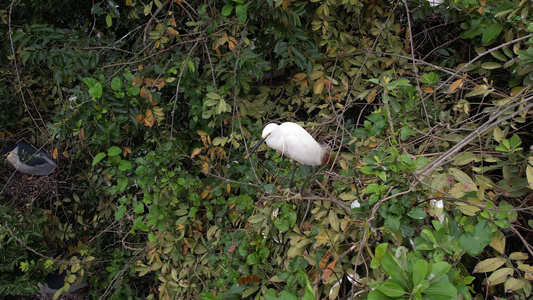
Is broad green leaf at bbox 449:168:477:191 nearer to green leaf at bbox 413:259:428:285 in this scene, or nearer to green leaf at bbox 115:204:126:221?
green leaf at bbox 413:259:428:285

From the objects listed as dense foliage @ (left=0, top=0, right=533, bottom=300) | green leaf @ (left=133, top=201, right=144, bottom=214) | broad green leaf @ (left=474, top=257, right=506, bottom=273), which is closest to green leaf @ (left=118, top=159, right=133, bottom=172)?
dense foliage @ (left=0, top=0, right=533, bottom=300)

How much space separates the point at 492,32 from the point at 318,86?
821 mm

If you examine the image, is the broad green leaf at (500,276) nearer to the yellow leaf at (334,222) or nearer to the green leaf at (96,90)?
the yellow leaf at (334,222)

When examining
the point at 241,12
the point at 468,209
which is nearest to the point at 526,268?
the point at 468,209

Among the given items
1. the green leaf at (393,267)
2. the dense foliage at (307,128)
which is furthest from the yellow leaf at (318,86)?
the green leaf at (393,267)

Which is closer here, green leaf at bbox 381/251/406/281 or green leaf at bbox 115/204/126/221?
green leaf at bbox 381/251/406/281

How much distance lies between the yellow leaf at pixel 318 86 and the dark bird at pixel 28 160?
6.60 feet

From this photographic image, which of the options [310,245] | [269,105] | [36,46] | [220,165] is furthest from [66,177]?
[310,245]

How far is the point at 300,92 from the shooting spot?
2.19 meters

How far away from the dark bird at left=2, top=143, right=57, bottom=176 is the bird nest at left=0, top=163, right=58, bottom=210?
57 mm

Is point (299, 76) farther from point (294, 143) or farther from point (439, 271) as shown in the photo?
point (439, 271)

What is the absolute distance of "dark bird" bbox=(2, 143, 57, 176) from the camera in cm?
276

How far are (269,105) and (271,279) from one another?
1.05m

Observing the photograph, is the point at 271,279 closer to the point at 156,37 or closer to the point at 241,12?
the point at 241,12
